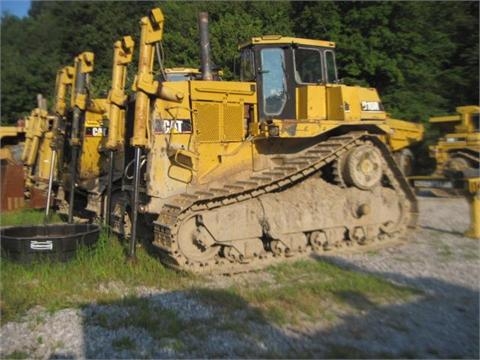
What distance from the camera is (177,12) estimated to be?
11.3m

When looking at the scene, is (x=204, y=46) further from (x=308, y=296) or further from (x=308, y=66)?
(x=308, y=296)

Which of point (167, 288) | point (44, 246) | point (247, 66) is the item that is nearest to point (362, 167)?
point (247, 66)

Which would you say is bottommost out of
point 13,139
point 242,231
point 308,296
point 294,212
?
point 308,296

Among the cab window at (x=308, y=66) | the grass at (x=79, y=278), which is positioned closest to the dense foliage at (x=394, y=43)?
the cab window at (x=308, y=66)

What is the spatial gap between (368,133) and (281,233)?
252cm

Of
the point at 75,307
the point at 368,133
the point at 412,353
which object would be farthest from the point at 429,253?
the point at 75,307

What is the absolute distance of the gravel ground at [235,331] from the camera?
16.1 ft

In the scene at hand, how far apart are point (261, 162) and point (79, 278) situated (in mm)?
3473

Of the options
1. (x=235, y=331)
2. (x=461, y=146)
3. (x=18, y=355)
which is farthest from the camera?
(x=461, y=146)

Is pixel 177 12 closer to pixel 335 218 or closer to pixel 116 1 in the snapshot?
pixel 335 218

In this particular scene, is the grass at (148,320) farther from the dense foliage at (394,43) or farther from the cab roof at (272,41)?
the dense foliage at (394,43)

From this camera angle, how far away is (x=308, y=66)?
376 inches

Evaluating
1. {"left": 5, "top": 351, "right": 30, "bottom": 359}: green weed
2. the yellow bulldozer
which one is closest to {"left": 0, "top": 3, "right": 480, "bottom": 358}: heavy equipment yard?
{"left": 5, "top": 351, "right": 30, "bottom": 359}: green weed

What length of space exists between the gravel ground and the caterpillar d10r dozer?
115cm
